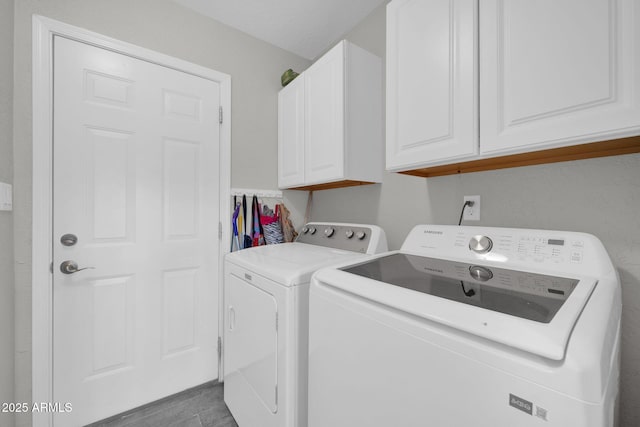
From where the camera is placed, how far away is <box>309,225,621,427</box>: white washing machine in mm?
476

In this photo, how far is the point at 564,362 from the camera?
1.50 ft

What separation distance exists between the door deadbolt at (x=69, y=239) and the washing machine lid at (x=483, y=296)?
1.49 m

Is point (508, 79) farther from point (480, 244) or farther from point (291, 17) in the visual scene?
point (291, 17)

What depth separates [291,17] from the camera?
6.26 feet

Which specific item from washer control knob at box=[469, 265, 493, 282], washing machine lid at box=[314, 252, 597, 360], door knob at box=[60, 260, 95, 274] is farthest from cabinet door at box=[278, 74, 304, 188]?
door knob at box=[60, 260, 95, 274]

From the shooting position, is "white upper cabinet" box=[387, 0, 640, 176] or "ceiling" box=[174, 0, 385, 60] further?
"ceiling" box=[174, 0, 385, 60]

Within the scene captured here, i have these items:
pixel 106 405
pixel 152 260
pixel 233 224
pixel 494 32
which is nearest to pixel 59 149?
pixel 152 260

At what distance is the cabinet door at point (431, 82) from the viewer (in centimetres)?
101

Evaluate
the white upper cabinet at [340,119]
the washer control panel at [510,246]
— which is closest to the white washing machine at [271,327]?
the washer control panel at [510,246]

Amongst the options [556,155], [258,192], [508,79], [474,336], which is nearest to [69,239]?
[258,192]

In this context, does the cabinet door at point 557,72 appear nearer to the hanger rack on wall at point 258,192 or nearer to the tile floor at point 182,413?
the hanger rack on wall at point 258,192
